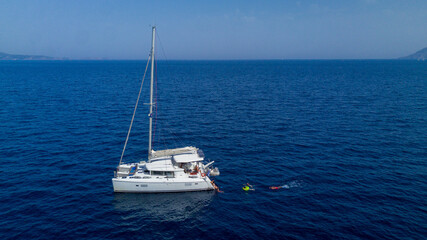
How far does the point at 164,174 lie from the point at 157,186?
190cm

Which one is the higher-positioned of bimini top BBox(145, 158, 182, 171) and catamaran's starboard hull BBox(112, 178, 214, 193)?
bimini top BBox(145, 158, 182, 171)

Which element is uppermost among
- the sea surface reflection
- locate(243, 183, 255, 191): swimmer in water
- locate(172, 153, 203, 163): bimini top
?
locate(172, 153, 203, 163): bimini top

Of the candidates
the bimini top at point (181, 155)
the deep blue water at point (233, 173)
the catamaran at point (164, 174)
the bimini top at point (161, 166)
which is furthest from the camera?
the bimini top at point (181, 155)

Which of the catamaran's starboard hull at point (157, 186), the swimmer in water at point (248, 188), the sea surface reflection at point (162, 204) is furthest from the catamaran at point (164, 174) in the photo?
the swimmer in water at point (248, 188)

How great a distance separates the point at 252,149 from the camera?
164 feet

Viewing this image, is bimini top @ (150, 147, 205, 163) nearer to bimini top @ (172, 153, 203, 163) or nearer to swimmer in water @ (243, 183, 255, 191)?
bimini top @ (172, 153, 203, 163)

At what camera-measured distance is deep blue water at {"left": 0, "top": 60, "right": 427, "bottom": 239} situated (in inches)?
1132

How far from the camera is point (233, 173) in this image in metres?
41.1

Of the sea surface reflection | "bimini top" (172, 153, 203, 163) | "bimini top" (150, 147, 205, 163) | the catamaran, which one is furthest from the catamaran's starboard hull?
"bimini top" (150, 147, 205, 163)

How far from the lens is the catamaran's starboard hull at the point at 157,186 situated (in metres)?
35.1

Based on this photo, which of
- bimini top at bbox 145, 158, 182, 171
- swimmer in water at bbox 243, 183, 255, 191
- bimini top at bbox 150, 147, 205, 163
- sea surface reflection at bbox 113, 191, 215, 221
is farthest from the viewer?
bimini top at bbox 150, 147, 205, 163

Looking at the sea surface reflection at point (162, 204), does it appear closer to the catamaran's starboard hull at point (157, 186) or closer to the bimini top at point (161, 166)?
the catamaran's starboard hull at point (157, 186)

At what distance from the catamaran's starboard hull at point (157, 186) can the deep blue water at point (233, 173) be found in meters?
0.88

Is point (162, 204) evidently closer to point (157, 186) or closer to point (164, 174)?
point (157, 186)
